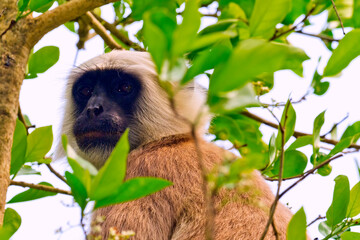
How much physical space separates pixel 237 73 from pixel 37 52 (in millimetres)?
3018

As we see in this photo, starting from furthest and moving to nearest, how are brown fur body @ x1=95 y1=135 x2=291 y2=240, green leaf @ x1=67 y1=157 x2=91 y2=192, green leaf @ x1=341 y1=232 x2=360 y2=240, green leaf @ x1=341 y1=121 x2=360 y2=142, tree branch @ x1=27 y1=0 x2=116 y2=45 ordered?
brown fur body @ x1=95 y1=135 x2=291 y2=240
green leaf @ x1=341 y1=121 x2=360 y2=142
tree branch @ x1=27 y1=0 x2=116 y2=45
green leaf @ x1=341 y1=232 x2=360 y2=240
green leaf @ x1=67 y1=157 x2=91 y2=192

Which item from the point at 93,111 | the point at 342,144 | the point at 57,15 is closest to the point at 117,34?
the point at 93,111

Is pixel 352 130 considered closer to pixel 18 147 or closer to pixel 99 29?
pixel 18 147

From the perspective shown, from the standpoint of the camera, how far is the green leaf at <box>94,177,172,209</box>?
1968 millimetres

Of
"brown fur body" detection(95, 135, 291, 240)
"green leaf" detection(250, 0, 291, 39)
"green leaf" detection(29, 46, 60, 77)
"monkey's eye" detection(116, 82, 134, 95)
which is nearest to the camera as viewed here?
"green leaf" detection(250, 0, 291, 39)

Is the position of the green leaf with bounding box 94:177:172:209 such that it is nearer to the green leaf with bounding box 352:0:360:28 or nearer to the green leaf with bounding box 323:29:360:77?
the green leaf with bounding box 323:29:360:77

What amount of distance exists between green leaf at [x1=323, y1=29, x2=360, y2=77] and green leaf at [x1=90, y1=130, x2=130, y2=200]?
4.51 ft

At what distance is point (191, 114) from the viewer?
5.61 metres

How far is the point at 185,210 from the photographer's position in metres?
4.36

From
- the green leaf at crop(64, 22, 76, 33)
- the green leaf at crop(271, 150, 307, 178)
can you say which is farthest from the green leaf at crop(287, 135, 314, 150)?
the green leaf at crop(64, 22, 76, 33)

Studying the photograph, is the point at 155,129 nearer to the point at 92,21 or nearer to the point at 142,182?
the point at 92,21

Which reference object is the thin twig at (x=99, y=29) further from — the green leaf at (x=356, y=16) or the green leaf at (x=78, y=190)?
the green leaf at (x=78, y=190)

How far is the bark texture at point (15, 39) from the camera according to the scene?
3.12 metres

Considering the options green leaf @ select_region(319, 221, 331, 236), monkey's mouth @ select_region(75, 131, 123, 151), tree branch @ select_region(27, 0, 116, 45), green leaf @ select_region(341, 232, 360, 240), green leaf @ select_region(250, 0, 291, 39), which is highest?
green leaf @ select_region(250, 0, 291, 39)
